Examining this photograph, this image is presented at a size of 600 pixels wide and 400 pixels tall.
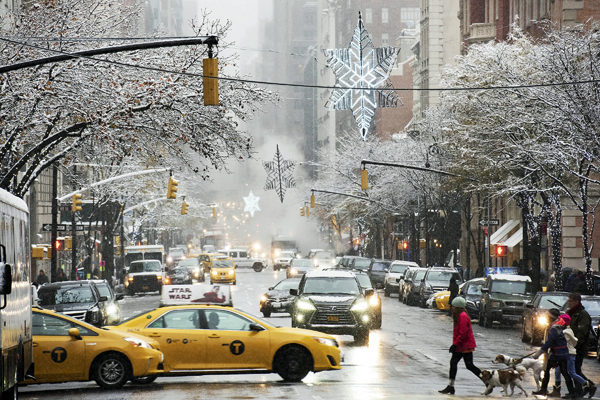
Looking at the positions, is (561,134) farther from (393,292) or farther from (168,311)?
(393,292)

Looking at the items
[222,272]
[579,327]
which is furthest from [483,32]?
[579,327]

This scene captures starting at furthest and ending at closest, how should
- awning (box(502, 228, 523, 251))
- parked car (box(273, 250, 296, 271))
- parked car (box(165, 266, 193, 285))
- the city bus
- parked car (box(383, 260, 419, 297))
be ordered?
parked car (box(273, 250, 296, 271)), parked car (box(165, 266, 193, 285)), awning (box(502, 228, 523, 251)), parked car (box(383, 260, 419, 297)), the city bus

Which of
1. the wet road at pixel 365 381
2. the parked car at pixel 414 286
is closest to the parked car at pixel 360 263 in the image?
the parked car at pixel 414 286

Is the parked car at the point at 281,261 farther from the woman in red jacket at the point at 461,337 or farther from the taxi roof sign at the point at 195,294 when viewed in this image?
the woman in red jacket at the point at 461,337

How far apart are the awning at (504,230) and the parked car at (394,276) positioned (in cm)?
743

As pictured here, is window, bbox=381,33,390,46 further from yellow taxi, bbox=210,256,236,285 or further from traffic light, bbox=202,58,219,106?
traffic light, bbox=202,58,219,106

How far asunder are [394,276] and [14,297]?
39472mm

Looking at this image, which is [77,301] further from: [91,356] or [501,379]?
[501,379]

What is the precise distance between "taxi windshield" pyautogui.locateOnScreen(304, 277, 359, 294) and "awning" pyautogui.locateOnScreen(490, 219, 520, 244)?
31.7 metres

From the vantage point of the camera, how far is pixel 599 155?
27688mm

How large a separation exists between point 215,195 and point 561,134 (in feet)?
532

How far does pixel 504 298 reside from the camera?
1238 inches

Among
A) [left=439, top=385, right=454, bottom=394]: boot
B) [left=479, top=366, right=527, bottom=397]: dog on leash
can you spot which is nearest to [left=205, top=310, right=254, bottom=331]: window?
[left=439, top=385, right=454, bottom=394]: boot

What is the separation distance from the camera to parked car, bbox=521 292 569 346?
24.6m
